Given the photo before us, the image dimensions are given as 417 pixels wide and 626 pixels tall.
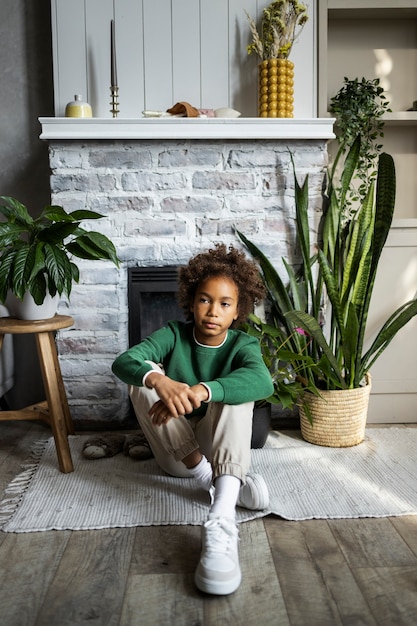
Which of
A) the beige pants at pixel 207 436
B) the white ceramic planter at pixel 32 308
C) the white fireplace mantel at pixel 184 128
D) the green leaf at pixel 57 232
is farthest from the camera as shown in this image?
the white fireplace mantel at pixel 184 128

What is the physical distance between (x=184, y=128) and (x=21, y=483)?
1478mm

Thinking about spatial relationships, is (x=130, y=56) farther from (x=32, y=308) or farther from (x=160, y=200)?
(x=32, y=308)

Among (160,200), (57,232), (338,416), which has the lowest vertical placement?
(338,416)

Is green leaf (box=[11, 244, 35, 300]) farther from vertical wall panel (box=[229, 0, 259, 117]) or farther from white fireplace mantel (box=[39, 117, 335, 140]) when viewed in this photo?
vertical wall panel (box=[229, 0, 259, 117])

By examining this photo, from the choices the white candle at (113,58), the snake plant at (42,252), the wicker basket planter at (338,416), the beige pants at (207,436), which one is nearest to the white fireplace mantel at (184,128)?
the white candle at (113,58)

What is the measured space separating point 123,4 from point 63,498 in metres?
1.99

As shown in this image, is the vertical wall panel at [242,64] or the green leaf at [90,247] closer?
the green leaf at [90,247]

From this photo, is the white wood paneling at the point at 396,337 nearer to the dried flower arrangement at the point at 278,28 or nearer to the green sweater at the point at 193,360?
the dried flower arrangement at the point at 278,28

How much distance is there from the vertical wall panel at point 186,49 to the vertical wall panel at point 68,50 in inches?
15.0

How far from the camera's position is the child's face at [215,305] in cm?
181

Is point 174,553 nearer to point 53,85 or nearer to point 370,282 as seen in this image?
point 370,282

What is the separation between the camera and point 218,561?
1.36 meters

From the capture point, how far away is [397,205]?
9.90 ft

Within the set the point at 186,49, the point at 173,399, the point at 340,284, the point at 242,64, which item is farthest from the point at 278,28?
the point at 173,399
